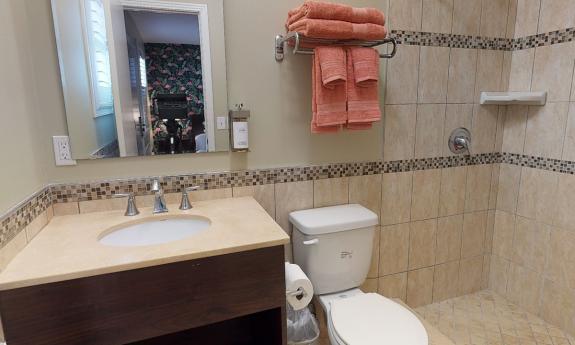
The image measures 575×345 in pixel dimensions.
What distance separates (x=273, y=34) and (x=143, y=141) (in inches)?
29.6

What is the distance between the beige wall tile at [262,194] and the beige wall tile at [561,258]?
5.27 feet

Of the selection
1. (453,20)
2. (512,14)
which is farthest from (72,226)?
(512,14)

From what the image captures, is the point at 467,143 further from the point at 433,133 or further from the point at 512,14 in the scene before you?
the point at 512,14

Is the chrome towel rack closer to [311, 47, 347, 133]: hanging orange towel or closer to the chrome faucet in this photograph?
[311, 47, 347, 133]: hanging orange towel

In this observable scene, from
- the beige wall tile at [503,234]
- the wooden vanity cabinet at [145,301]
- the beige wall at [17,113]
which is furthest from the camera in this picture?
the beige wall tile at [503,234]

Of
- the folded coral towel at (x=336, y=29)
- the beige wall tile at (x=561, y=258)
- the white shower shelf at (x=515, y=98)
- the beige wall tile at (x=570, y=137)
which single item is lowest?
the beige wall tile at (x=561, y=258)

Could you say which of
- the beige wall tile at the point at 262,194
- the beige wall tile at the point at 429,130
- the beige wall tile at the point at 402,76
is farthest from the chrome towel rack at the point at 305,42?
the beige wall tile at the point at 262,194

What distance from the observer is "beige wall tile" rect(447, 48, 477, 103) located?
195cm

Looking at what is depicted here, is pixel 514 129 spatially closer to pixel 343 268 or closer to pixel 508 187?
pixel 508 187

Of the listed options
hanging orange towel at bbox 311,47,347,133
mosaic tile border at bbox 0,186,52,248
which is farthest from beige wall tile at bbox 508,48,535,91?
mosaic tile border at bbox 0,186,52,248

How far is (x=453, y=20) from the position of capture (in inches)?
74.9

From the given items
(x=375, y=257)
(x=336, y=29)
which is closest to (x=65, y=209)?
(x=336, y=29)

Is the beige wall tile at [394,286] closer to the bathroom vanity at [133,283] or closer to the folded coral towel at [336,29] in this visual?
the bathroom vanity at [133,283]

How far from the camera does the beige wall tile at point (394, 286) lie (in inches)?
80.1
